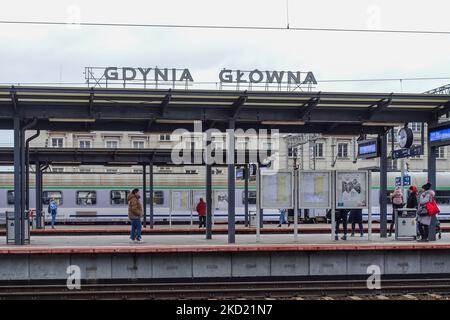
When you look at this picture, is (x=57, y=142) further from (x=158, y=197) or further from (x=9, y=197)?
(x=158, y=197)

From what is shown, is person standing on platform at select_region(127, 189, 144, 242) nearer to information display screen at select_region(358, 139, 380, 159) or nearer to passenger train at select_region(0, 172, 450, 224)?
information display screen at select_region(358, 139, 380, 159)

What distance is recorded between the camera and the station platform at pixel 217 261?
1477 cm

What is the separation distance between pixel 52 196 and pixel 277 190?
23124mm

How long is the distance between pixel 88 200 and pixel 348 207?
22.6 m

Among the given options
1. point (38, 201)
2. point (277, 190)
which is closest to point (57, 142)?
point (38, 201)

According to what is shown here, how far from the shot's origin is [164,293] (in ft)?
43.2

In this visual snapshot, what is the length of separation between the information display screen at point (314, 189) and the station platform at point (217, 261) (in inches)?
99.2

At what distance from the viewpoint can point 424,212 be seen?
17438mm

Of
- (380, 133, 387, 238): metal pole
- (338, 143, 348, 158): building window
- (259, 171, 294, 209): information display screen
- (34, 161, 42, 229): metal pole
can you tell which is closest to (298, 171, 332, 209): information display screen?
(259, 171, 294, 209): information display screen

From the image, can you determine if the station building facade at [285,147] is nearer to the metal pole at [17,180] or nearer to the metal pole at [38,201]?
the metal pole at [38,201]

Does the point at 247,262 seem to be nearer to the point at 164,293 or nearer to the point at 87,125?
Result: the point at 164,293

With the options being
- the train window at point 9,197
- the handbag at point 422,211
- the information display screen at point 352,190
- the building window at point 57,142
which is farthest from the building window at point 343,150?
the handbag at point 422,211

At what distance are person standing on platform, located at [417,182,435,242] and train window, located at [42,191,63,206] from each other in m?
24.6
